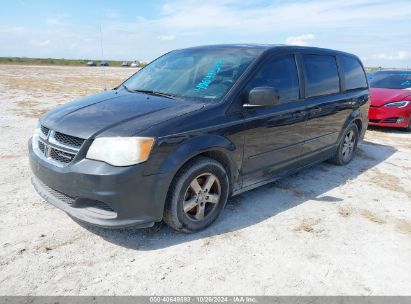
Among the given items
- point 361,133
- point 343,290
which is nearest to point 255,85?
point 343,290

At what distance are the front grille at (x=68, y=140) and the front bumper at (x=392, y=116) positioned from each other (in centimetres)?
789

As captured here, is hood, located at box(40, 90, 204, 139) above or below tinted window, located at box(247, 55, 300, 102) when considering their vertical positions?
below

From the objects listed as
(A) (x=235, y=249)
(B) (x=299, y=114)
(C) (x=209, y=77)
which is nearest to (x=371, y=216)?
(B) (x=299, y=114)

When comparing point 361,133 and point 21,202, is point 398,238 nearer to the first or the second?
point 361,133

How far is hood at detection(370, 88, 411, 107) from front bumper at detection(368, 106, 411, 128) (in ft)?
0.48

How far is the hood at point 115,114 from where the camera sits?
9.74ft

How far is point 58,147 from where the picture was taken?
308 centimetres

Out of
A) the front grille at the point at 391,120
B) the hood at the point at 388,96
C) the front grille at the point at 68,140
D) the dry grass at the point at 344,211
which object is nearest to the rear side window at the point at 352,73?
the dry grass at the point at 344,211

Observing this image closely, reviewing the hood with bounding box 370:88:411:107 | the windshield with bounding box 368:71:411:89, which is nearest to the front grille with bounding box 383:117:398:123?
the hood with bounding box 370:88:411:107

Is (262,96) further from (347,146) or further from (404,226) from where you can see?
(347,146)

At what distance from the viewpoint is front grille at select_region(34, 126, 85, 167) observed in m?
2.97

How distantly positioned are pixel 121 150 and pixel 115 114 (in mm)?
535

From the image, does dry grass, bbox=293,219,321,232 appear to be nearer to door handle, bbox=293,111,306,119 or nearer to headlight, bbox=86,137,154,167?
door handle, bbox=293,111,306,119

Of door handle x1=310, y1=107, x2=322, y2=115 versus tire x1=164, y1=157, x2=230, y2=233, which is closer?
tire x1=164, y1=157, x2=230, y2=233
